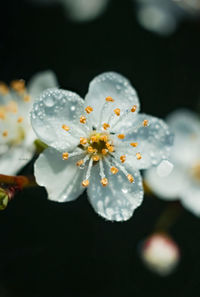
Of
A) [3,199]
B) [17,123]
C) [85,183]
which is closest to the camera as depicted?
[3,199]

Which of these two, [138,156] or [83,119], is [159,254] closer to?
[138,156]

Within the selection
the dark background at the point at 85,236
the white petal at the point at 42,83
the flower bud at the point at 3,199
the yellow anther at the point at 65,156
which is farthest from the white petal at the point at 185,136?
the flower bud at the point at 3,199

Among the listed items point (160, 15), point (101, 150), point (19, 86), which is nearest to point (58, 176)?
point (101, 150)

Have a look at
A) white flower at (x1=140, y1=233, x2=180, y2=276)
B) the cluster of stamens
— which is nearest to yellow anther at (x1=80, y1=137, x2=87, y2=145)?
the cluster of stamens

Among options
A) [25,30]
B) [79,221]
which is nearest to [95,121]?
[79,221]

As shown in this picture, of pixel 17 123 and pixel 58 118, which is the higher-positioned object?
pixel 58 118
